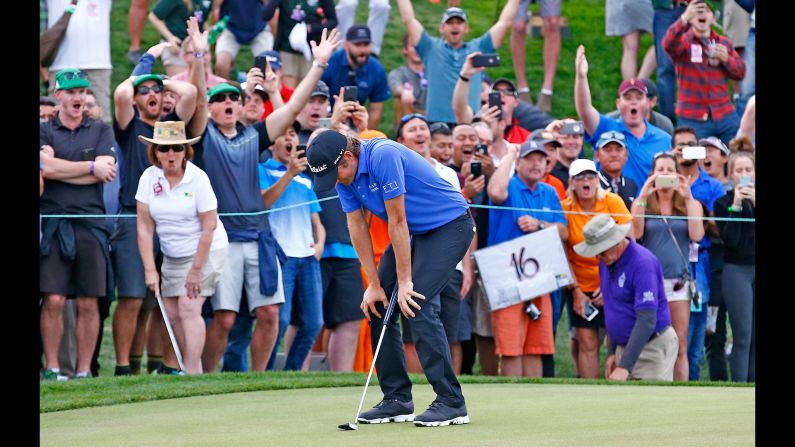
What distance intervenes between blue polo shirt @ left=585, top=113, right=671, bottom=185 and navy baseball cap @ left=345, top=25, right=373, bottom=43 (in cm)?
284

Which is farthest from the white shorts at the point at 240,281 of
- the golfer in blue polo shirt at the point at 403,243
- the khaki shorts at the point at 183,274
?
the golfer in blue polo shirt at the point at 403,243

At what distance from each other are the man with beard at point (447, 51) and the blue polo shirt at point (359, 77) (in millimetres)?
586

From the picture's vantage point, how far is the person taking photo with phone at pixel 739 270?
12.4m

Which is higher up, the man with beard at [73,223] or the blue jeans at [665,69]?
the blue jeans at [665,69]

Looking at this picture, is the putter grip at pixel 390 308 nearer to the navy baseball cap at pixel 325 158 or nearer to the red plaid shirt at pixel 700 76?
the navy baseball cap at pixel 325 158

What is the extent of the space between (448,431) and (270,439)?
997 mm

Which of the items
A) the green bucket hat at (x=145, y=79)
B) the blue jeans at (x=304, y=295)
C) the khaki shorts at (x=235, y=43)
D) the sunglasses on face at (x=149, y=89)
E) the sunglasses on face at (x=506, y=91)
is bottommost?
the blue jeans at (x=304, y=295)

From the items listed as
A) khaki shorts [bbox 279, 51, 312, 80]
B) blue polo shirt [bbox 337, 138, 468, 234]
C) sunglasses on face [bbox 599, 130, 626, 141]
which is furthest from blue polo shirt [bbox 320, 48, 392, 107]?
blue polo shirt [bbox 337, 138, 468, 234]

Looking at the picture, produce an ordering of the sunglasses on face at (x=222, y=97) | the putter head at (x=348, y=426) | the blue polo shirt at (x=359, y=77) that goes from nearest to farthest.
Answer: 1. the putter head at (x=348, y=426)
2. the sunglasses on face at (x=222, y=97)
3. the blue polo shirt at (x=359, y=77)

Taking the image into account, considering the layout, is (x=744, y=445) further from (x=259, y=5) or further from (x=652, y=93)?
(x=259, y=5)

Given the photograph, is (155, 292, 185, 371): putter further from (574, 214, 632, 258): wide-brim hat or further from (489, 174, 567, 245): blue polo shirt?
(574, 214, 632, 258): wide-brim hat

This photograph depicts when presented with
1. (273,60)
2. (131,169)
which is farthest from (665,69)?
(131,169)
